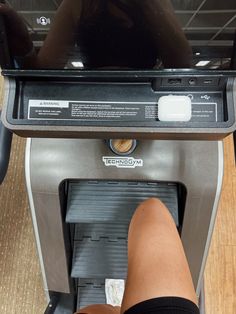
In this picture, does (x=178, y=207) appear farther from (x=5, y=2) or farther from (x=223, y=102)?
(x=5, y=2)

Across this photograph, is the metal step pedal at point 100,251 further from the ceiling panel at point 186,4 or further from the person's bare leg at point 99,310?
the ceiling panel at point 186,4

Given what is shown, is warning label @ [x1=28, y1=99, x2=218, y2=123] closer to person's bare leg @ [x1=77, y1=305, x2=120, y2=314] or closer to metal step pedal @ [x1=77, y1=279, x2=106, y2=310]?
person's bare leg @ [x1=77, y1=305, x2=120, y2=314]

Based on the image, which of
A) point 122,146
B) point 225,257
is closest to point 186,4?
point 122,146

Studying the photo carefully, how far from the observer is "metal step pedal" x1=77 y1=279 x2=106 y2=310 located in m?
1.37

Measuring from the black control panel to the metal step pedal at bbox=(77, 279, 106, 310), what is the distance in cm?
74

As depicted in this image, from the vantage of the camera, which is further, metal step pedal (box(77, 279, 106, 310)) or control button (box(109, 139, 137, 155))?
metal step pedal (box(77, 279, 106, 310))

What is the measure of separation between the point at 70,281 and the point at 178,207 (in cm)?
44

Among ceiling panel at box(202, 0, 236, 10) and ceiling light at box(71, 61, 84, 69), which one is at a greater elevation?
ceiling panel at box(202, 0, 236, 10)

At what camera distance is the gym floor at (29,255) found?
4.69ft

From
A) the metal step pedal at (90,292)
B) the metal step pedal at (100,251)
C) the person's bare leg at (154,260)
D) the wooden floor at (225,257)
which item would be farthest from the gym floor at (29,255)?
the person's bare leg at (154,260)

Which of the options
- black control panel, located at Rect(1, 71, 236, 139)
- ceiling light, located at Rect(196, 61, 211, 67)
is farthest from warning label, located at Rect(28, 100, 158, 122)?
ceiling light, located at Rect(196, 61, 211, 67)

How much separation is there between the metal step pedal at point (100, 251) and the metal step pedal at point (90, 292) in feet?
0.57

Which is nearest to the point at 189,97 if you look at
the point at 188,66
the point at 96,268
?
the point at 188,66

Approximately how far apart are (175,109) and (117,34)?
0.17m
